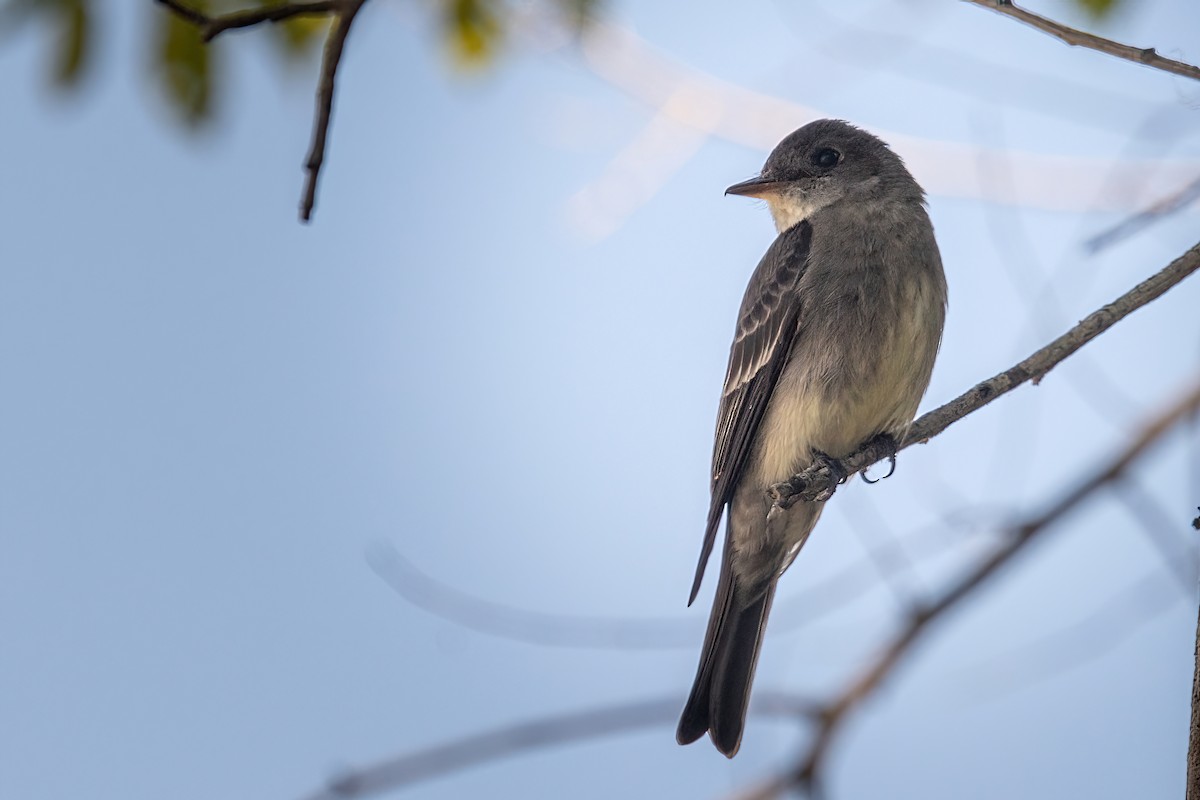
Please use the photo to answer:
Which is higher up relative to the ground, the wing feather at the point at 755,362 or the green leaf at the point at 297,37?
the green leaf at the point at 297,37

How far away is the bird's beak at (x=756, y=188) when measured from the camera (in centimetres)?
545

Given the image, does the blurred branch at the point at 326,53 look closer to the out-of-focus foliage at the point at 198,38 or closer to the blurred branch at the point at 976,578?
the out-of-focus foliage at the point at 198,38

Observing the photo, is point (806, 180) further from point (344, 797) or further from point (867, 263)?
point (344, 797)

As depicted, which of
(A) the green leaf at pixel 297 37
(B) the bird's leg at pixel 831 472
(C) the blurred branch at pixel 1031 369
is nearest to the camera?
(C) the blurred branch at pixel 1031 369

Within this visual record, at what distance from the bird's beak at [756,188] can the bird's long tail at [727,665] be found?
164 centimetres

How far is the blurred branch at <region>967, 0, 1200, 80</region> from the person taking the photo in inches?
113

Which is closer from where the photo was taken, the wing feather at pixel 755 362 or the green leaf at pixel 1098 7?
the green leaf at pixel 1098 7

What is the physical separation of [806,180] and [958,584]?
1.94 m

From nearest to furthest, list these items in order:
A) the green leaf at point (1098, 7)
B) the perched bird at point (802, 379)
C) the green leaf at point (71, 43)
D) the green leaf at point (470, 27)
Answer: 1. the green leaf at point (71, 43)
2. the green leaf at point (1098, 7)
3. the green leaf at point (470, 27)
4. the perched bird at point (802, 379)

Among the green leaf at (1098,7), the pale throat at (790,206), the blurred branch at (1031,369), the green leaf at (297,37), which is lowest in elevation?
the blurred branch at (1031,369)

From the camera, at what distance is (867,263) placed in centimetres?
467

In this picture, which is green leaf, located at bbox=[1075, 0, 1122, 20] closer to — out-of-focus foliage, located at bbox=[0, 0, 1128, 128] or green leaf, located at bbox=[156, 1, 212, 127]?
out-of-focus foliage, located at bbox=[0, 0, 1128, 128]

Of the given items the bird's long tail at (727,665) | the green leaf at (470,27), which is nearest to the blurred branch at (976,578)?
the bird's long tail at (727,665)

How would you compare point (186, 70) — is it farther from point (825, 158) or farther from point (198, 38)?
point (825, 158)
